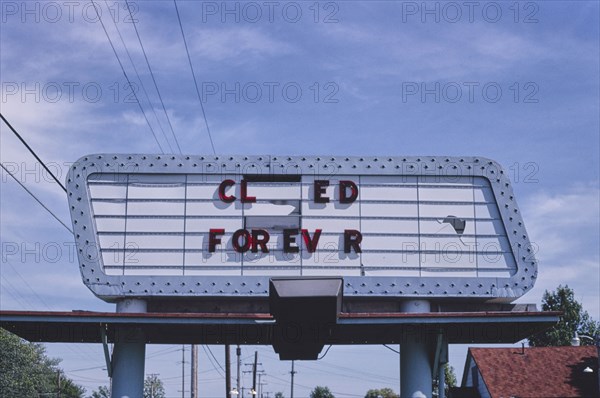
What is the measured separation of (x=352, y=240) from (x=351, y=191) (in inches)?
37.0

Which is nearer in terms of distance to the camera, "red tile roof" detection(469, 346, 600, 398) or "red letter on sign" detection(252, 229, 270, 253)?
"red letter on sign" detection(252, 229, 270, 253)

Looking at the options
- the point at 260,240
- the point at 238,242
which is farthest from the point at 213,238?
the point at 260,240

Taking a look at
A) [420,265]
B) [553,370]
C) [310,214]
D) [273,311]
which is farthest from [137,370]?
[553,370]

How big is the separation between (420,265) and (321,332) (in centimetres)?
218

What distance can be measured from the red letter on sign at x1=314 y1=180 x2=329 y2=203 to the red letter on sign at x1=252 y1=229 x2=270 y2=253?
3.82ft

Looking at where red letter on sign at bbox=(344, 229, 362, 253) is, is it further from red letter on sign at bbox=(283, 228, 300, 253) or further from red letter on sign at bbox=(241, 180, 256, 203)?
red letter on sign at bbox=(241, 180, 256, 203)

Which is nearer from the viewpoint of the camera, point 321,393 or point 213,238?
point 213,238

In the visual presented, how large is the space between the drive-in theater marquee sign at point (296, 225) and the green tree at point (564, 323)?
184ft

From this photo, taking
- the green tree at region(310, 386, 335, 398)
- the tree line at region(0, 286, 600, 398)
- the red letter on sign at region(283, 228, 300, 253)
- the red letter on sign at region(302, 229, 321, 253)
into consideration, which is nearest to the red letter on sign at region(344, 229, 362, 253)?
the red letter on sign at region(302, 229, 321, 253)

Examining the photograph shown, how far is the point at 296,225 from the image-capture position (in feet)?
49.7

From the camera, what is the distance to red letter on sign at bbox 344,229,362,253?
15024 mm

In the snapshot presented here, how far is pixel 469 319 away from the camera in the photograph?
14.1m

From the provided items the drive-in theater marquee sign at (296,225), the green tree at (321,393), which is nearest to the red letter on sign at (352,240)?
the drive-in theater marquee sign at (296,225)

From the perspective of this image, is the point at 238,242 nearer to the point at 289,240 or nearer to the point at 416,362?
the point at 289,240
